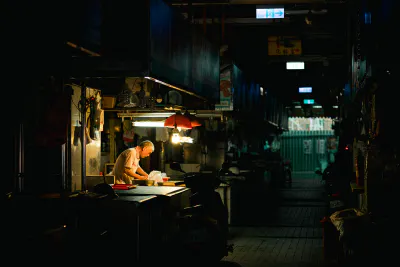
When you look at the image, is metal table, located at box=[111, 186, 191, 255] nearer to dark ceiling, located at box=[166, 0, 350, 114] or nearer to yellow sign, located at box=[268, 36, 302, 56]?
dark ceiling, located at box=[166, 0, 350, 114]

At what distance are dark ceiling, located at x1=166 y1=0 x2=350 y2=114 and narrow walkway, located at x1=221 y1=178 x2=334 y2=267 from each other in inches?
187

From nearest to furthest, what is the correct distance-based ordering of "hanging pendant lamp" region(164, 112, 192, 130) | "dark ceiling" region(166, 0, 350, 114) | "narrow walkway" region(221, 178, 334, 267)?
1. "narrow walkway" region(221, 178, 334, 267)
2. "hanging pendant lamp" region(164, 112, 192, 130)
3. "dark ceiling" region(166, 0, 350, 114)

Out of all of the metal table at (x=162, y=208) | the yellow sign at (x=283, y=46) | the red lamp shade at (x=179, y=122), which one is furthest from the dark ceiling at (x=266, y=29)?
the metal table at (x=162, y=208)

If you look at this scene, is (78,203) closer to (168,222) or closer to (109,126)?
(168,222)

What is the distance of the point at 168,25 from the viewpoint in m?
9.21

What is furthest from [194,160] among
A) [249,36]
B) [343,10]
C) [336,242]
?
[336,242]

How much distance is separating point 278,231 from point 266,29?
7.59 metres

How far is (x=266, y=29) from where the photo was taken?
717 inches

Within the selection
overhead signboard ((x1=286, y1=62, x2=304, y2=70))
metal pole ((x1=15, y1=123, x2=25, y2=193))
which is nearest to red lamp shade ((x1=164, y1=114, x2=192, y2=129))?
metal pole ((x1=15, y1=123, x2=25, y2=193))

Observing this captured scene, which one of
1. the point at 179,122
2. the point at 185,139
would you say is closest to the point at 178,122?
the point at 179,122

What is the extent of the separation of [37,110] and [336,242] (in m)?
5.99

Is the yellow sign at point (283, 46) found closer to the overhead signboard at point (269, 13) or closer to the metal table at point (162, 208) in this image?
the overhead signboard at point (269, 13)

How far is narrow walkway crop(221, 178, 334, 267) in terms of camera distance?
33.5ft

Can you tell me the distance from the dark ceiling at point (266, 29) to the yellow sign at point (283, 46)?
0.18m
